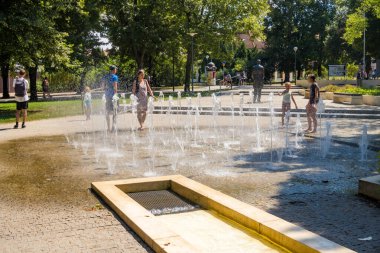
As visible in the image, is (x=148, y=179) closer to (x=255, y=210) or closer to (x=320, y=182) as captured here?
(x=255, y=210)

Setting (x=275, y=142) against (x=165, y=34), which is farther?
(x=165, y=34)

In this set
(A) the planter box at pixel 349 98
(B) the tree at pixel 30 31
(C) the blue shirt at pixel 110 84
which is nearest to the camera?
(C) the blue shirt at pixel 110 84

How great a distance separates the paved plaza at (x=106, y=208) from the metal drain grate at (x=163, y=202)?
60cm

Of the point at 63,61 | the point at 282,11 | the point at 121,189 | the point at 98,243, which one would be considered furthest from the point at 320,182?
the point at 282,11

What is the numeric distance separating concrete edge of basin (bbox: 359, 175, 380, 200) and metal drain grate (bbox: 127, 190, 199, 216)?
243 centimetres

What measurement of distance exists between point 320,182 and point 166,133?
772 cm

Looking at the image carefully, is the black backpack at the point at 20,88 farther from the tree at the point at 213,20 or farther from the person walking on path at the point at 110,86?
the tree at the point at 213,20

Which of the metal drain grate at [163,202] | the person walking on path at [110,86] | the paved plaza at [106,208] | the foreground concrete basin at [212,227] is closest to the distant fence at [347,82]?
the person walking on path at [110,86]

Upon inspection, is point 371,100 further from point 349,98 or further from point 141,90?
point 141,90

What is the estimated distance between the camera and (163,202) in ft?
21.3

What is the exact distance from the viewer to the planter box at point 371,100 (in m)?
23.0

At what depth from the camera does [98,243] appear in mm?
4766

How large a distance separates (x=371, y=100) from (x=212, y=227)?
803 inches

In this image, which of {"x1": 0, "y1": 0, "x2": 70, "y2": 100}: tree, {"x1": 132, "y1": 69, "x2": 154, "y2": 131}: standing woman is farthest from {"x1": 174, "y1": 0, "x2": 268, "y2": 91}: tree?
{"x1": 132, "y1": 69, "x2": 154, "y2": 131}: standing woman
